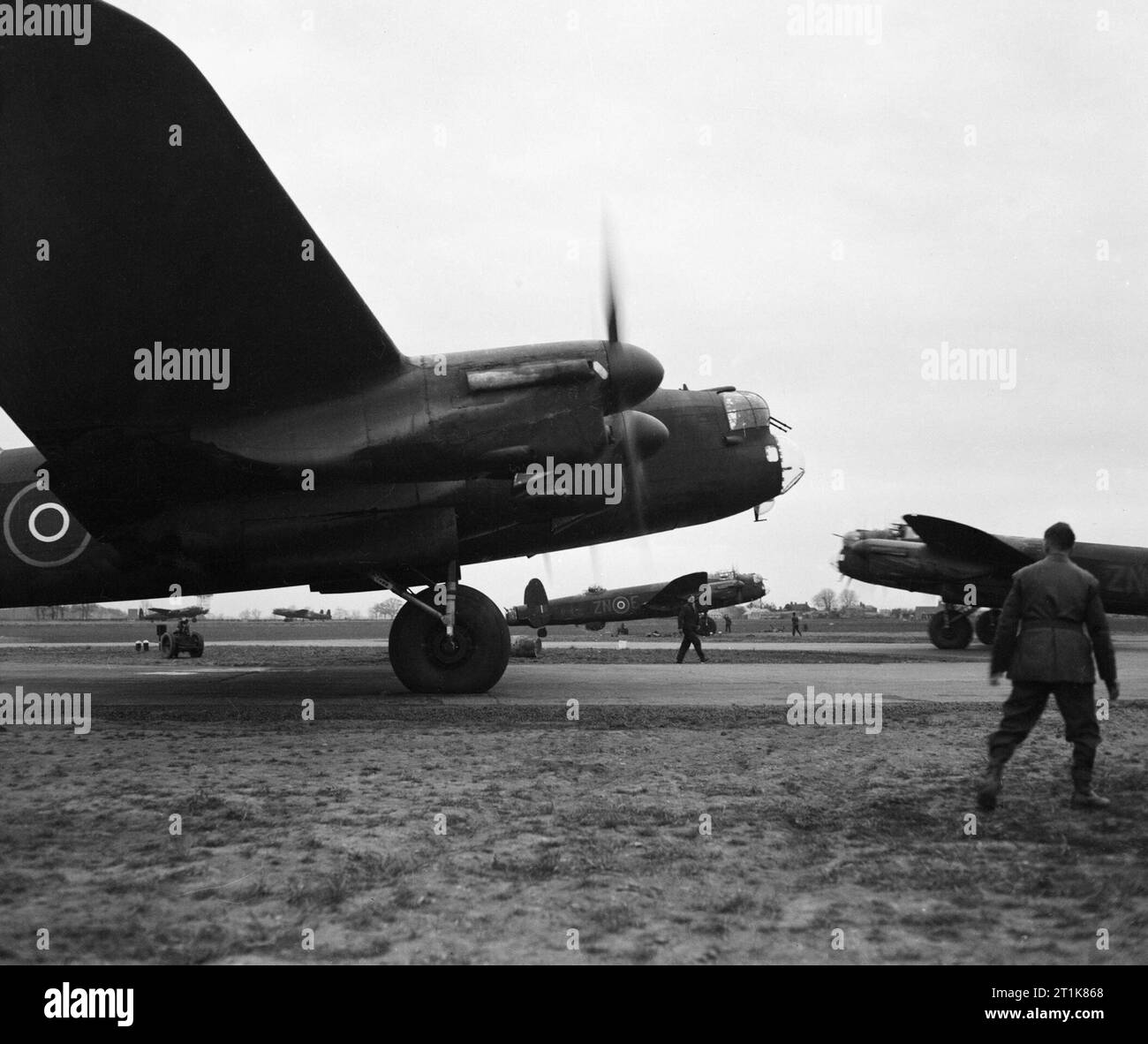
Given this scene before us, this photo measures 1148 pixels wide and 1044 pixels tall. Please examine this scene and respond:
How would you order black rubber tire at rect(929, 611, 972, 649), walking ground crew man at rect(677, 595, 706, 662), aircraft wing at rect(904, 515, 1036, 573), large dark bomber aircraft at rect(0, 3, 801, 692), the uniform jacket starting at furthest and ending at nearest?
1. black rubber tire at rect(929, 611, 972, 649)
2. aircraft wing at rect(904, 515, 1036, 573)
3. walking ground crew man at rect(677, 595, 706, 662)
4. large dark bomber aircraft at rect(0, 3, 801, 692)
5. the uniform jacket

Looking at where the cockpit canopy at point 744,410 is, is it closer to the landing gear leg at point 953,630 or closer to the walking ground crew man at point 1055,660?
the walking ground crew man at point 1055,660

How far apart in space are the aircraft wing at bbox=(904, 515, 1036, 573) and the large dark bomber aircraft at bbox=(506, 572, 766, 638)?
1144cm

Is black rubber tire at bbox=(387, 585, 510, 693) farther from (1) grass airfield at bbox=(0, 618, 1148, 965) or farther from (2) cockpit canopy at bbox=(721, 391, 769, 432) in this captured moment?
(2) cockpit canopy at bbox=(721, 391, 769, 432)

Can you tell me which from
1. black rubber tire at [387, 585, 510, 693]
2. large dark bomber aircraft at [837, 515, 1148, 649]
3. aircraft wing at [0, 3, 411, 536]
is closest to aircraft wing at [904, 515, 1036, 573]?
large dark bomber aircraft at [837, 515, 1148, 649]

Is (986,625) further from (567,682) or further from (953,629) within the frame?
(567,682)

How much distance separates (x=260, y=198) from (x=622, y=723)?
277 inches

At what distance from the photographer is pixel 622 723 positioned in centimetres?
1104

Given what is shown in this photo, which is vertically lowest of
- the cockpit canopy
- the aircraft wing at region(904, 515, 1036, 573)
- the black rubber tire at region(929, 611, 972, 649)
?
the black rubber tire at region(929, 611, 972, 649)

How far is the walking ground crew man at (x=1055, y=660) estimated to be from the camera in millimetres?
6535

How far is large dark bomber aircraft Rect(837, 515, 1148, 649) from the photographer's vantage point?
2955 cm

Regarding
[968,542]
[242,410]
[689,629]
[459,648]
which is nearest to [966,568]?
[968,542]

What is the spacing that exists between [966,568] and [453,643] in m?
22.8

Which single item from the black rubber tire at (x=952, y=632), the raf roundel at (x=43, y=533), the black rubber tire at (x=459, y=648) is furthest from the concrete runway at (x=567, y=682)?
the black rubber tire at (x=952, y=632)
